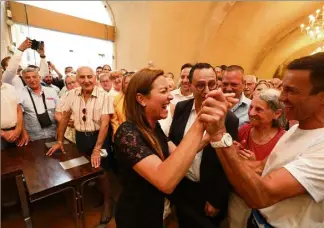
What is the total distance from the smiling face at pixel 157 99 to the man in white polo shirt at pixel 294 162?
1.17ft

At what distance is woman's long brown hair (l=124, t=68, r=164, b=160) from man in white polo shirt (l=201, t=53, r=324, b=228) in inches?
14.8

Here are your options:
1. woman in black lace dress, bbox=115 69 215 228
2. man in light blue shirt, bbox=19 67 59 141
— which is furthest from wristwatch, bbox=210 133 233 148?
man in light blue shirt, bbox=19 67 59 141

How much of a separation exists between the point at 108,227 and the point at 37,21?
4326 millimetres

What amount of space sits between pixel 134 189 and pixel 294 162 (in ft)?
2.45

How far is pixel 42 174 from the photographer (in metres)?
1.58

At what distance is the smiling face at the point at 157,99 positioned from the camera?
1.09 meters

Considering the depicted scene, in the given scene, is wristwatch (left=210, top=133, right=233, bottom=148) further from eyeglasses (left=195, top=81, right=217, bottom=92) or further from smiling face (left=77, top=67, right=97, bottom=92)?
smiling face (left=77, top=67, right=97, bottom=92)

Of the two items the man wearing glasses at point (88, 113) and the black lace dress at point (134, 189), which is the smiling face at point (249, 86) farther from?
the black lace dress at point (134, 189)

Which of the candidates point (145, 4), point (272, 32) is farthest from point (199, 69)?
point (272, 32)

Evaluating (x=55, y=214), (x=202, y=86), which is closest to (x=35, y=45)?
(x=55, y=214)

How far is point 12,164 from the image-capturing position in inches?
66.1

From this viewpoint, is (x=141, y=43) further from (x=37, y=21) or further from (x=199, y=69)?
(x=199, y=69)

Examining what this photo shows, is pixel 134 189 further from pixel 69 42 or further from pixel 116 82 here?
pixel 69 42

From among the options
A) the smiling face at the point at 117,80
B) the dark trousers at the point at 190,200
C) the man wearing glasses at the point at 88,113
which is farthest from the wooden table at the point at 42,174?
the smiling face at the point at 117,80
